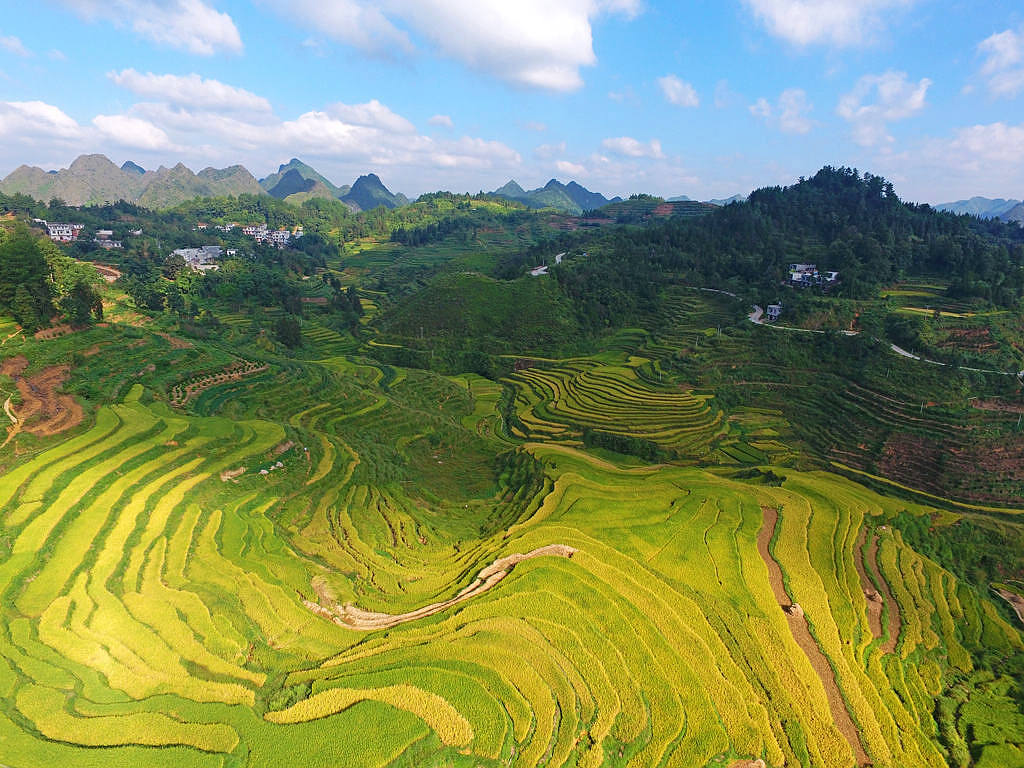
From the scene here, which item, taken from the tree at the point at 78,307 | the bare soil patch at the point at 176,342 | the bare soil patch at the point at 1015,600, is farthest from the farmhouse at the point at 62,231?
the bare soil patch at the point at 1015,600

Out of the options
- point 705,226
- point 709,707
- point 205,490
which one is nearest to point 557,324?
point 705,226

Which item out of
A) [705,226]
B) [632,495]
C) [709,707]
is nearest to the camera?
[709,707]

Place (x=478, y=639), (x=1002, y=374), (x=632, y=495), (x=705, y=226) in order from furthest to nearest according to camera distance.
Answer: (x=705, y=226) < (x=1002, y=374) < (x=632, y=495) < (x=478, y=639)

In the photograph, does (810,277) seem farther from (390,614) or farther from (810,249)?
(390,614)

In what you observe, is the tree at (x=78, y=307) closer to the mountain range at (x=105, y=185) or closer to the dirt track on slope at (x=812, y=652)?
the dirt track on slope at (x=812, y=652)

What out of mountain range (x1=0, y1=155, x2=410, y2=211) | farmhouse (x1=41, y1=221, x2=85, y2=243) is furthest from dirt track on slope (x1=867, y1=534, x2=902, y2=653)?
mountain range (x1=0, y1=155, x2=410, y2=211)

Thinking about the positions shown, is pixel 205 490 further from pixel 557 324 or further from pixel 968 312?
pixel 968 312

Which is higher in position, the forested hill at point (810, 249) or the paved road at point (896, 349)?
the forested hill at point (810, 249)
